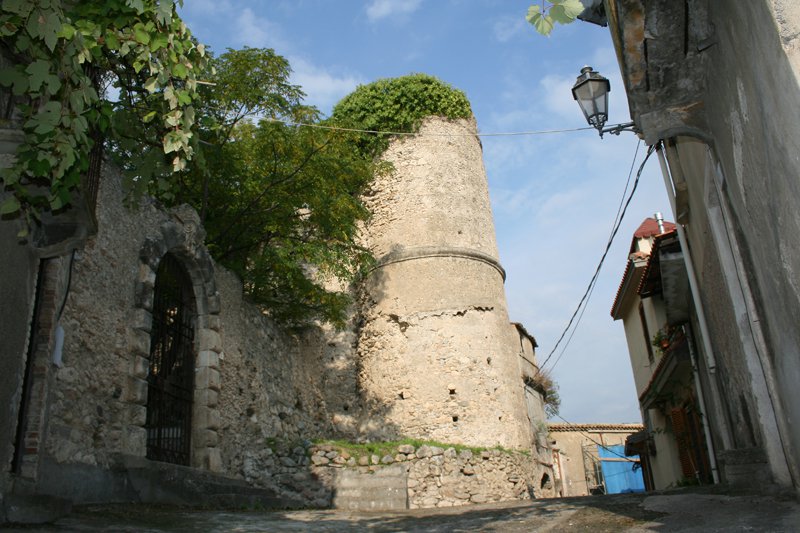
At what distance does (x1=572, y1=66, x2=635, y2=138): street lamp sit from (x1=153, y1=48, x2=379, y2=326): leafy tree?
6716 millimetres

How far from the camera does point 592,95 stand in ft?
23.7

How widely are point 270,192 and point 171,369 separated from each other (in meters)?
4.43

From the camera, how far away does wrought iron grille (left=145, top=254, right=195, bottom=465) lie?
9.62 meters

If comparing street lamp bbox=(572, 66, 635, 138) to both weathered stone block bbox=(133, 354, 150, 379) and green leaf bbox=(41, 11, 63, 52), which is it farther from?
weathered stone block bbox=(133, 354, 150, 379)

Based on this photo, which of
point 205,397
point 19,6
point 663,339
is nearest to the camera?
point 19,6

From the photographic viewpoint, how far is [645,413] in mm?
19172

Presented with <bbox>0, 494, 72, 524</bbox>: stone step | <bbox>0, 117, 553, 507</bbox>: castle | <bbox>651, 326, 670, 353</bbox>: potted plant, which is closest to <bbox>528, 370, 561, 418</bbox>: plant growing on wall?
<bbox>0, 117, 553, 507</bbox>: castle

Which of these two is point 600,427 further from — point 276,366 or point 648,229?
point 276,366

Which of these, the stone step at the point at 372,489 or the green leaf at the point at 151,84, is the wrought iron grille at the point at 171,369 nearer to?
the stone step at the point at 372,489

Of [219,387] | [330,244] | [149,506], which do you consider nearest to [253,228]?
[330,244]

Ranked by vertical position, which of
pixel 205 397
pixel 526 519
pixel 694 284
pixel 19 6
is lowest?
pixel 526 519

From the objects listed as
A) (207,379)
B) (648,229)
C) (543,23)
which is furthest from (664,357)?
(543,23)

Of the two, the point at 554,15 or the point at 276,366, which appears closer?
the point at 554,15

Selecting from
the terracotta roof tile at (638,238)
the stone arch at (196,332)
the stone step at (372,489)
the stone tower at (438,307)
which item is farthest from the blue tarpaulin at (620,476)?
the stone arch at (196,332)
